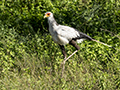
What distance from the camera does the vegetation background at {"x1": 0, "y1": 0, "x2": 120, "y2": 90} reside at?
444cm

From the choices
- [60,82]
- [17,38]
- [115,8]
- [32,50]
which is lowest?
[60,82]

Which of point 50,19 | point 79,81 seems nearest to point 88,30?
point 50,19

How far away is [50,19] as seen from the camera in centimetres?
471

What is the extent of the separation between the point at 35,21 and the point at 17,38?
853 mm

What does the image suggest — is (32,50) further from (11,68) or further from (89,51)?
(89,51)

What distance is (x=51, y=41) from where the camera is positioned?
559 cm

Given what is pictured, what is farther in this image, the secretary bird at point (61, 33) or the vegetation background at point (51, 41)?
the secretary bird at point (61, 33)

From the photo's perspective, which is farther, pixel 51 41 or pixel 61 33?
pixel 51 41

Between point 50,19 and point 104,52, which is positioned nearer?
point 50,19

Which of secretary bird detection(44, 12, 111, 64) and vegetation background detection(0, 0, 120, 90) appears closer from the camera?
vegetation background detection(0, 0, 120, 90)

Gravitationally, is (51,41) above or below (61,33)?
below

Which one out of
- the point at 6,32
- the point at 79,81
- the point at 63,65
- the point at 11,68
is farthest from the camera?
the point at 6,32

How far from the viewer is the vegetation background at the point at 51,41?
4.44m

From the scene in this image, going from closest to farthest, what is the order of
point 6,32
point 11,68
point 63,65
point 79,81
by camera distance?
point 79,81, point 63,65, point 11,68, point 6,32
